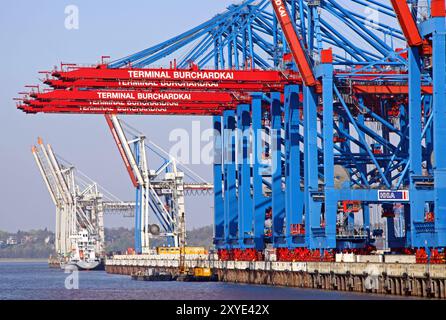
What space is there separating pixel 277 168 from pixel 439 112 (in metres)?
27.3

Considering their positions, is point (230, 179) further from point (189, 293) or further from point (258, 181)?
point (189, 293)

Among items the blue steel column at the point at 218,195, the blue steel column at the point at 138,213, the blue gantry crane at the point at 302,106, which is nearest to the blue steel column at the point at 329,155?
the blue gantry crane at the point at 302,106

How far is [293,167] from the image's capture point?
93.8 metres

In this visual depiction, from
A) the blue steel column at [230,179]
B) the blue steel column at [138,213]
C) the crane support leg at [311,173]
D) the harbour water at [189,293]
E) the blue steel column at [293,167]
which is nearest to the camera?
the harbour water at [189,293]

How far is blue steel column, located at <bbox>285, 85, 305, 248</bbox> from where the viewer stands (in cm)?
9331

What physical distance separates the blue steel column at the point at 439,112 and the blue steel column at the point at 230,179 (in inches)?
1469

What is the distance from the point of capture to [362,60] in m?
95.7

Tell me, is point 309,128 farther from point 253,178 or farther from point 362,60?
point 253,178

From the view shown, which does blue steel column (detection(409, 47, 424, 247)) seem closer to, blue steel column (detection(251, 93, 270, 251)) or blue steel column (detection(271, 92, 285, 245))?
blue steel column (detection(271, 92, 285, 245))

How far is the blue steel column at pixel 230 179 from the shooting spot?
109m

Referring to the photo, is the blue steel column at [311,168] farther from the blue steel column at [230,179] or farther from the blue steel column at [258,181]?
the blue steel column at [230,179]

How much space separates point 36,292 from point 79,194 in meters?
99.5

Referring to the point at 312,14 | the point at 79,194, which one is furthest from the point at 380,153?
the point at 79,194

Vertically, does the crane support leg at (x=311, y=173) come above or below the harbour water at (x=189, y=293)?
above
